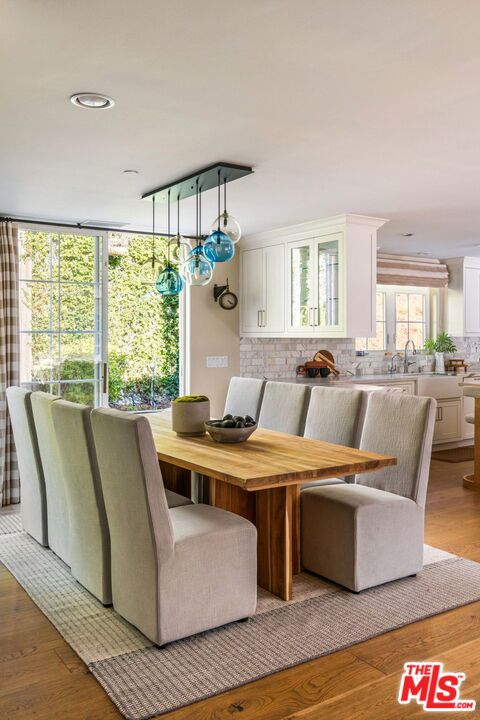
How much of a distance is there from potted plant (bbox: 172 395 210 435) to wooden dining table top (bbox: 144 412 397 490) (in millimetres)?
63

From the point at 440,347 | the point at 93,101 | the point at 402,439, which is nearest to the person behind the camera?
the point at 93,101

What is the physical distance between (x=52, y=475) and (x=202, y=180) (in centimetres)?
197

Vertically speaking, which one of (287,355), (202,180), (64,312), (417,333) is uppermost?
(202,180)

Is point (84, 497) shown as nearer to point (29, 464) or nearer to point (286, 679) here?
point (29, 464)

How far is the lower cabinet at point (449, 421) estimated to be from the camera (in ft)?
22.8

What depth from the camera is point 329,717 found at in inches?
83.1

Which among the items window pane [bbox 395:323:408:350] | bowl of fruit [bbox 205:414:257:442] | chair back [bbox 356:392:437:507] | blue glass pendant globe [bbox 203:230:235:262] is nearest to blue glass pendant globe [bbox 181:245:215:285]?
blue glass pendant globe [bbox 203:230:235:262]

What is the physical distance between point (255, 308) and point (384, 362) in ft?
6.79

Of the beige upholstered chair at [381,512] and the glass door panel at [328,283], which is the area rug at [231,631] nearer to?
the beige upholstered chair at [381,512]

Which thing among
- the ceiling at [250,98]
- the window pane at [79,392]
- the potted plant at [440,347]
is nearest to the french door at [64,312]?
the window pane at [79,392]

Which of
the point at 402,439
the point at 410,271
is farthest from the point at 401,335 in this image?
the point at 402,439

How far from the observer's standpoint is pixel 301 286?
565 cm

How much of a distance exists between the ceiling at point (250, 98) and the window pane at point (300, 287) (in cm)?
103

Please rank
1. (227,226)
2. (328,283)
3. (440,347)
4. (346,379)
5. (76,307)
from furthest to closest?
(440,347), (346,379), (76,307), (328,283), (227,226)
